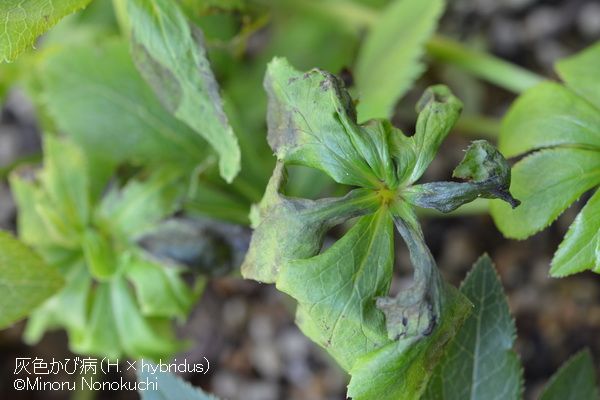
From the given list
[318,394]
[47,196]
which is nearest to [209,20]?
[47,196]

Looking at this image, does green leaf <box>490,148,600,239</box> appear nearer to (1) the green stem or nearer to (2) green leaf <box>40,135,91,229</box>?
(1) the green stem

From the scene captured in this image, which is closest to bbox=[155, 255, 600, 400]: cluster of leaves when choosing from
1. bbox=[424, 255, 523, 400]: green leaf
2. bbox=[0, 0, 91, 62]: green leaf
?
bbox=[424, 255, 523, 400]: green leaf

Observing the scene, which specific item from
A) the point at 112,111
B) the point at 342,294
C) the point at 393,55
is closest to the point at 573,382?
the point at 342,294

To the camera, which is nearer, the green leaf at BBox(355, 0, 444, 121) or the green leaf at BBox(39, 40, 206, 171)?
the green leaf at BBox(355, 0, 444, 121)

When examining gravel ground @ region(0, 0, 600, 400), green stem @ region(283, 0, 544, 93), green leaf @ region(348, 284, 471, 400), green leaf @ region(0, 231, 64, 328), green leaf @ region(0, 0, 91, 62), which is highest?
green leaf @ region(0, 0, 91, 62)

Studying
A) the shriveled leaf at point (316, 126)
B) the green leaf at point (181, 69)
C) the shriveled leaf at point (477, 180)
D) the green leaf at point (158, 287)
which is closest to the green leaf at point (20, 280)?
the green leaf at point (158, 287)

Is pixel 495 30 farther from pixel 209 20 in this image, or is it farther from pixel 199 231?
pixel 199 231
